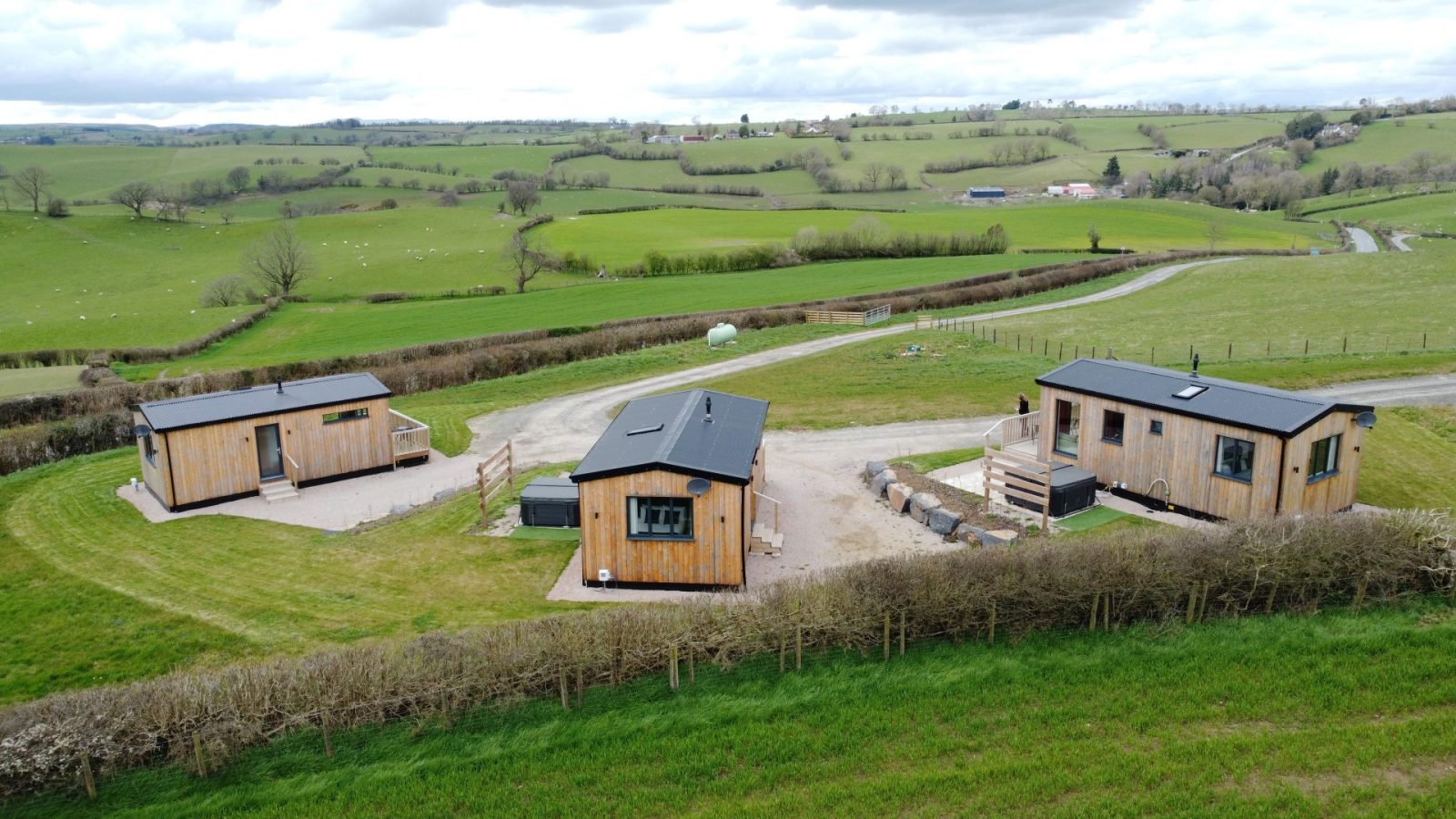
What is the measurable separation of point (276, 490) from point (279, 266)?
53150 millimetres

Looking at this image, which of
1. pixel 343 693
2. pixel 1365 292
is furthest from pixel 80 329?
pixel 1365 292

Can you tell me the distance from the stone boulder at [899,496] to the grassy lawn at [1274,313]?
2159cm

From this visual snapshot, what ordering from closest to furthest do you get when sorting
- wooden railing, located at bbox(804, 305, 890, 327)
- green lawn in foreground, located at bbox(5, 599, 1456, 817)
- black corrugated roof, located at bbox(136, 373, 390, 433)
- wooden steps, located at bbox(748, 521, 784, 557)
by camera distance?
green lawn in foreground, located at bbox(5, 599, 1456, 817), wooden steps, located at bbox(748, 521, 784, 557), black corrugated roof, located at bbox(136, 373, 390, 433), wooden railing, located at bbox(804, 305, 890, 327)

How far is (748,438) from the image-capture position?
22.3 m

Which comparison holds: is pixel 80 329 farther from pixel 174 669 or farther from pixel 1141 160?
pixel 1141 160

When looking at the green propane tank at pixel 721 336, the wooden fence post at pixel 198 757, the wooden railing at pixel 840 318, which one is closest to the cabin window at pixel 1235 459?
the wooden fence post at pixel 198 757

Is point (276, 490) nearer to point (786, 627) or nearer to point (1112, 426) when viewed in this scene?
point (786, 627)

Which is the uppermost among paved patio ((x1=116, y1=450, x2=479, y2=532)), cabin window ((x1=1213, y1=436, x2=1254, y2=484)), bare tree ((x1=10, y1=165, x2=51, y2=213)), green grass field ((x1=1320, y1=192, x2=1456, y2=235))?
bare tree ((x1=10, y1=165, x2=51, y2=213))

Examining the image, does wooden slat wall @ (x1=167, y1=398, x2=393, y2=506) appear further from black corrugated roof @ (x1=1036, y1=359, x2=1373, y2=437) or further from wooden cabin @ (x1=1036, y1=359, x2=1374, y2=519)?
→ wooden cabin @ (x1=1036, y1=359, x2=1374, y2=519)

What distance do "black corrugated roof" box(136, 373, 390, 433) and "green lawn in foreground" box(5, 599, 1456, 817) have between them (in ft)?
51.8

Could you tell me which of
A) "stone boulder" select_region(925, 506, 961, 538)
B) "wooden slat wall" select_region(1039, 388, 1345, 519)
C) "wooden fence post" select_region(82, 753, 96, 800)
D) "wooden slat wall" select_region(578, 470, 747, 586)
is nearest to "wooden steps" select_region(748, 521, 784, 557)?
"wooden slat wall" select_region(578, 470, 747, 586)

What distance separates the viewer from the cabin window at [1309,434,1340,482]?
21312 mm

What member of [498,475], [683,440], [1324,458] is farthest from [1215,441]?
[498,475]

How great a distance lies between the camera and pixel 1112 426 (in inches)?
968
